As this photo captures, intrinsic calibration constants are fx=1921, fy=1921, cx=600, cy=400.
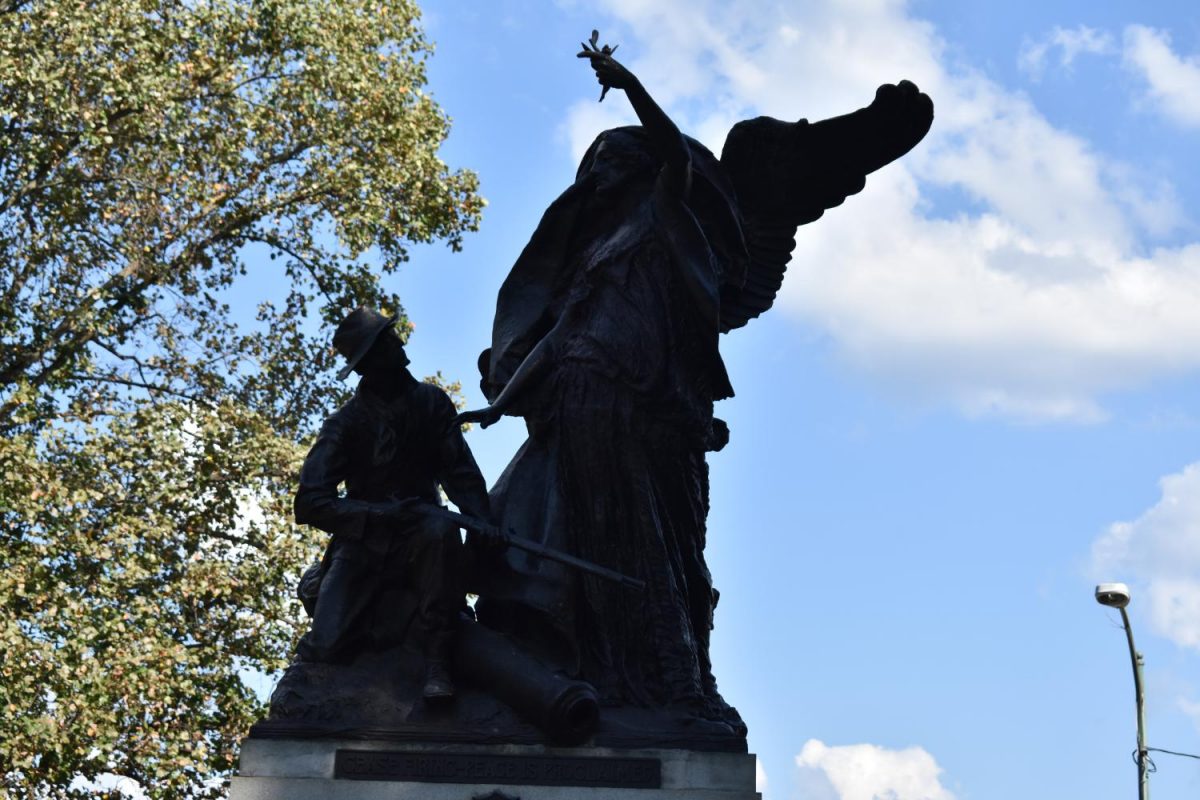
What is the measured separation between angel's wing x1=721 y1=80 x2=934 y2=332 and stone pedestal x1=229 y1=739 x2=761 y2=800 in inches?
113

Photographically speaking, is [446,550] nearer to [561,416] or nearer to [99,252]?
[561,416]

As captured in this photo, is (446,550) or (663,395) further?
(663,395)

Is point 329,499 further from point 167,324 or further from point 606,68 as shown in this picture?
point 167,324

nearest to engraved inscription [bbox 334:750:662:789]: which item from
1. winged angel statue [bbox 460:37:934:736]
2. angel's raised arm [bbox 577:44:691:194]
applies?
winged angel statue [bbox 460:37:934:736]

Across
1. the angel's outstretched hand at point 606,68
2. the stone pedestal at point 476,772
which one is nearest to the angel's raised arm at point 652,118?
the angel's outstretched hand at point 606,68

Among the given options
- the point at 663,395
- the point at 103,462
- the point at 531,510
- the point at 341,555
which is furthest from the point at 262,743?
the point at 103,462

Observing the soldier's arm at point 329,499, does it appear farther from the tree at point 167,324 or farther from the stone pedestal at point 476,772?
the tree at point 167,324

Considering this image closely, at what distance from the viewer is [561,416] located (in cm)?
866

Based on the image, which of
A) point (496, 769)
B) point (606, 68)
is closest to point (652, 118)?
point (606, 68)

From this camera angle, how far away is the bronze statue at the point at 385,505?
25.8ft

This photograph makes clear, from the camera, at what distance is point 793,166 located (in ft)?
32.7

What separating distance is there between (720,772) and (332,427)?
2.17m

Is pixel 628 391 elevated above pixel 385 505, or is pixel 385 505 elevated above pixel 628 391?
pixel 628 391

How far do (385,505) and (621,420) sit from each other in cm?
122
